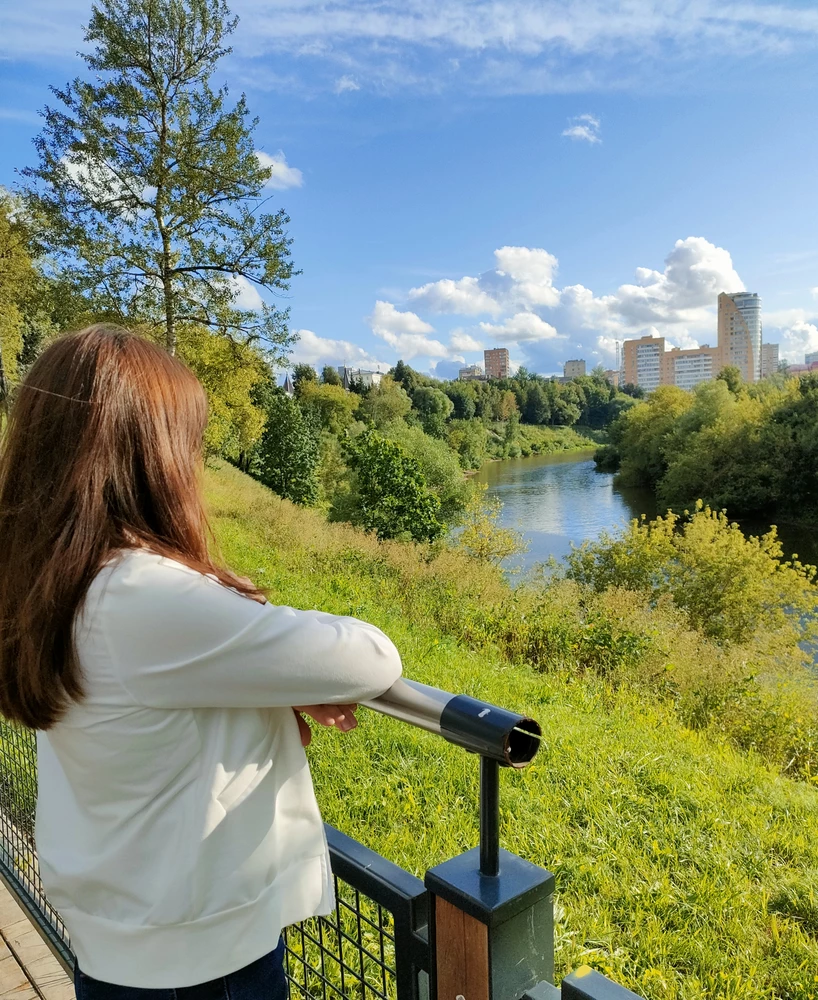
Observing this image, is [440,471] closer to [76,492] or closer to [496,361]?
[76,492]

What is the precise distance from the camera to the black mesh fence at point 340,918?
1064 millimetres

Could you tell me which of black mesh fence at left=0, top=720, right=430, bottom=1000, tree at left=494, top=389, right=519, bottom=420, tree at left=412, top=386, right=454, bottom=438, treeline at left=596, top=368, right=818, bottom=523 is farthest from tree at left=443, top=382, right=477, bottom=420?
black mesh fence at left=0, top=720, right=430, bottom=1000

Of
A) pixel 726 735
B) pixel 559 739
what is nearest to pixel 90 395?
pixel 559 739

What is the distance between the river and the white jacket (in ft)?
58.2

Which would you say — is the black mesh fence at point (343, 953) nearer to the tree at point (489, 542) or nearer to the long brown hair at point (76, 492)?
the long brown hair at point (76, 492)

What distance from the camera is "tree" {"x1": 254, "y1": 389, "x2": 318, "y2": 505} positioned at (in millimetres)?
26766

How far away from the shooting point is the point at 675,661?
8164 millimetres

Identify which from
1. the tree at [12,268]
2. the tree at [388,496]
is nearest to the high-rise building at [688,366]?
the tree at [388,496]

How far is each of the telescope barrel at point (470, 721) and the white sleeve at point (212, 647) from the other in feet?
0.27

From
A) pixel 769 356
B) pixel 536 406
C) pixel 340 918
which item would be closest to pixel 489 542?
pixel 340 918

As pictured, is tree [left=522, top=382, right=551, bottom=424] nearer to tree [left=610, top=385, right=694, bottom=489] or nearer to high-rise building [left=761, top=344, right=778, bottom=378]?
tree [left=610, top=385, right=694, bottom=489]

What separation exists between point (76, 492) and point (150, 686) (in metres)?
0.29

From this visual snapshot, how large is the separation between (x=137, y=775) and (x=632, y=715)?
5.54 m

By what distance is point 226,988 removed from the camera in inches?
40.1
